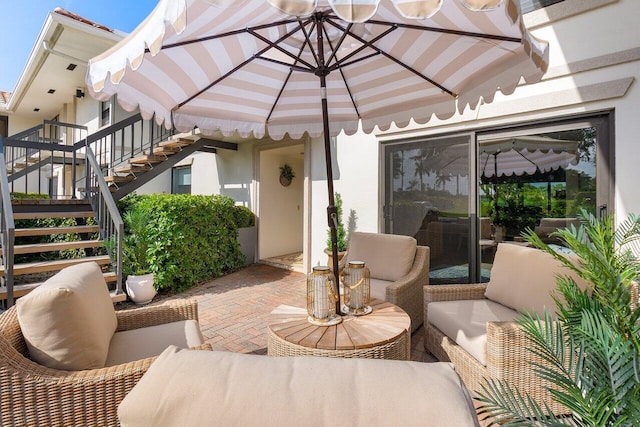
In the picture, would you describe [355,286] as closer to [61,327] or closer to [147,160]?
[61,327]

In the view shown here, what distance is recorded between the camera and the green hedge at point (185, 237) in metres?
5.10

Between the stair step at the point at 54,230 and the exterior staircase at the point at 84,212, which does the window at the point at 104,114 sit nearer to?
the exterior staircase at the point at 84,212

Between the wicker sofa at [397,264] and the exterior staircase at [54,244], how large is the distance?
3.20 m

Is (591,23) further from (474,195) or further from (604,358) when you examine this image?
(604,358)

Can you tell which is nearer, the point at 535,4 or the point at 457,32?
the point at 457,32

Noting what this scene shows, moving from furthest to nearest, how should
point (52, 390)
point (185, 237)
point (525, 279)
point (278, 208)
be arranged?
point (278, 208) → point (185, 237) → point (525, 279) → point (52, 390)

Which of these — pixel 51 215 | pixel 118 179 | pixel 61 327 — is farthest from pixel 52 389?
pixel 118 179

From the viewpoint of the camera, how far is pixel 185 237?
5.43 m

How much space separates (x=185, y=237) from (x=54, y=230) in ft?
5.83

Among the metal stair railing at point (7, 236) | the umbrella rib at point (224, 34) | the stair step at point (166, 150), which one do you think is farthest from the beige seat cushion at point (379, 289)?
the stair step at point (166, 150)

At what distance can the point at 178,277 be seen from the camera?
5328 millimetres

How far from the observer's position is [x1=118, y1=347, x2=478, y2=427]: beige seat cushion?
0.68m

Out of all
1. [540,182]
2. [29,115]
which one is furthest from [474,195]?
[29,115]

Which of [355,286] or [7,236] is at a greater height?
[7,236]
